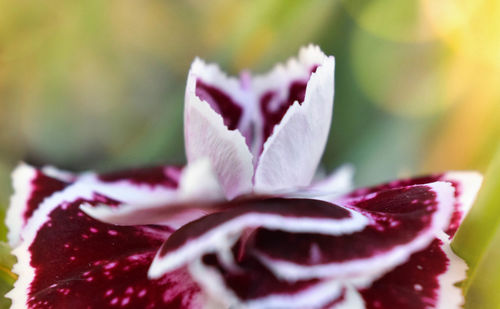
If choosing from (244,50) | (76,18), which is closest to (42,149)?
(76,18)

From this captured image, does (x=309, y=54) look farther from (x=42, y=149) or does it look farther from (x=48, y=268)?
(x=42, y=149)

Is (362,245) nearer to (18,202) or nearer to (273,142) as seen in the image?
(273,142)

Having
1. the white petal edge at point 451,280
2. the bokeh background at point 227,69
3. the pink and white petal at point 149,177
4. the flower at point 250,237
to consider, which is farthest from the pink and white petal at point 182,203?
the bokeh background at point 227,69

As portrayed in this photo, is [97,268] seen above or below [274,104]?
below

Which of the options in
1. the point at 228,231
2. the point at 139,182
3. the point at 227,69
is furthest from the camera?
the point at 227,69

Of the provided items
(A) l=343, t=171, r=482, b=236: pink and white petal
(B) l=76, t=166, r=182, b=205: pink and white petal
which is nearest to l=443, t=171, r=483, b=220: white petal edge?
(A) l=343, t=171, r=482, b=236: pink and white petal

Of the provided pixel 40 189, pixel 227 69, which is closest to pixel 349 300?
pixel 40 189

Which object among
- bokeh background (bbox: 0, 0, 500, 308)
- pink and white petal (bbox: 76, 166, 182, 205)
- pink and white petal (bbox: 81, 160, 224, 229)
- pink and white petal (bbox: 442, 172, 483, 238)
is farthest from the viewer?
bokeh background (bbox: 0, 0, 500, 308)

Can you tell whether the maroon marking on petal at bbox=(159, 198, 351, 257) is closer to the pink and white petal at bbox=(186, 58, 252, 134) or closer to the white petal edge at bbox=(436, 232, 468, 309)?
the white petal edge at bbox=(436, 232, 468, 309)
